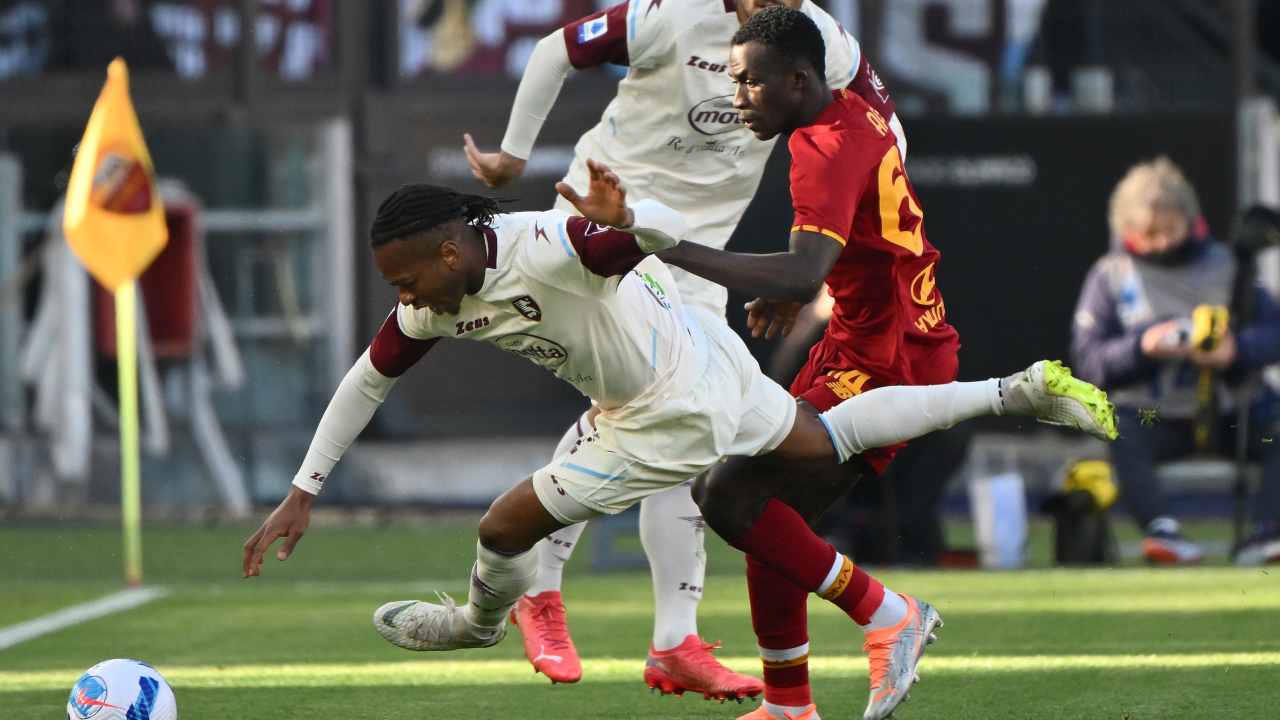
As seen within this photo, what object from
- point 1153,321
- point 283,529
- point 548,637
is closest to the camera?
point 283,529

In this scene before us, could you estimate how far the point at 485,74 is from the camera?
45.6 feet

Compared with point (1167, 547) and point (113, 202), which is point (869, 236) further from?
point (113, 202)

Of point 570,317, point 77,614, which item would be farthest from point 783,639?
point 77,614

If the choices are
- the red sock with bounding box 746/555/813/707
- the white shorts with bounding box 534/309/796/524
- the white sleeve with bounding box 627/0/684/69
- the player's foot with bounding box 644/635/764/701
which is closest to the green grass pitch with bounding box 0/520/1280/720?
the player's foot with bounding box 644/635/764/701

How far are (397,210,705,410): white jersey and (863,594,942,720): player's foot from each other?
2.95 ft

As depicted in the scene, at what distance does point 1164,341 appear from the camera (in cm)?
1083

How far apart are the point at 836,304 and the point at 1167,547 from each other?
16.3ft

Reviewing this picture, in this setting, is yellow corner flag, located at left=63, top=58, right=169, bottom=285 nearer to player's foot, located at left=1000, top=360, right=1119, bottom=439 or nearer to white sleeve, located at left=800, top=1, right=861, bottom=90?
white sleeve, located at left=800, top=1, right=861, bottom=90

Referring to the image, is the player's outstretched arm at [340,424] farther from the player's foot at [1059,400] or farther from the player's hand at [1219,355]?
the player's hand at [1219,355]

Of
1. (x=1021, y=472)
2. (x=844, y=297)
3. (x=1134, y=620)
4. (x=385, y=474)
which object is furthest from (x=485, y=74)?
(x=844, y=297)

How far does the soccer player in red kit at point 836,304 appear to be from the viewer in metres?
5.66

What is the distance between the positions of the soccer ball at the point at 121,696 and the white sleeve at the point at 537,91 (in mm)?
1896

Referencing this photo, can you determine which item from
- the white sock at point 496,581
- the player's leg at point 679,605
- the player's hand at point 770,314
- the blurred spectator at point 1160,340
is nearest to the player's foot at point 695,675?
the player's leg at point 679,605

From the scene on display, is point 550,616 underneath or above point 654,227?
underneath
